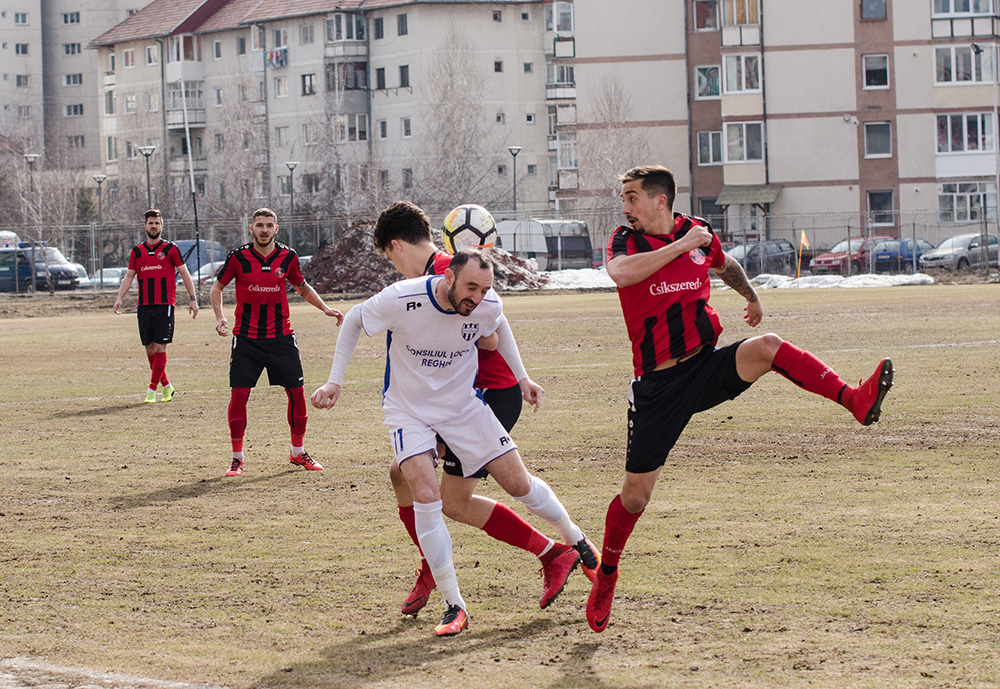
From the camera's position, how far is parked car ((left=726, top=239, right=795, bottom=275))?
49.6 m

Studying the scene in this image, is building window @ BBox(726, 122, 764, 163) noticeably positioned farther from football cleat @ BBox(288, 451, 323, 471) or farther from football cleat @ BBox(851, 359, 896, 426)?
football cleat @ BBox(851, 359, 896, 426)

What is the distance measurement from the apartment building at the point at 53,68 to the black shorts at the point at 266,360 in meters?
110

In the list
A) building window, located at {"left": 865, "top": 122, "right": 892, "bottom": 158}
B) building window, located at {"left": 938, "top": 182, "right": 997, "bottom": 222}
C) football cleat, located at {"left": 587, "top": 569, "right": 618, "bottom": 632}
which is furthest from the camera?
building window, located at {"left": 865, "top": 122, "right": 892, "bottom": 158}

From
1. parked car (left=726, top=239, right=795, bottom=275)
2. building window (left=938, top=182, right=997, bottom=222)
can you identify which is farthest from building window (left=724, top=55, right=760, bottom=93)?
parked car (left=726, top=239, right=795, bottom=275)

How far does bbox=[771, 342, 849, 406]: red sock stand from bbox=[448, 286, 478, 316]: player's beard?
4.74ft

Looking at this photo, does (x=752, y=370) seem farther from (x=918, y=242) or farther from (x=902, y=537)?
(x=918, y=242)

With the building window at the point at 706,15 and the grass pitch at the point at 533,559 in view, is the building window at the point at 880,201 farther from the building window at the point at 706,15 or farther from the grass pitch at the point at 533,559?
the grass pitch at the point at 533,559

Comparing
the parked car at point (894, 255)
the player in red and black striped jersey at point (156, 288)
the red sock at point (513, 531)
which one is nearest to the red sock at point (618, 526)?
the red sock at point (513, 531)

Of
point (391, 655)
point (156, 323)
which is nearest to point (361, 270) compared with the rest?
point (156, 323)

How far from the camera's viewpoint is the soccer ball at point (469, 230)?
8.91 m

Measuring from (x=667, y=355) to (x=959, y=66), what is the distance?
63810 millimetres

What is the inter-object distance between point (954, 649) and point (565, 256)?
52685 mm

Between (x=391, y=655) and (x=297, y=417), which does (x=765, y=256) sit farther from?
(x=391, y=655)

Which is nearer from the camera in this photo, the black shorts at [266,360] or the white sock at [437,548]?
the white sock at [437,548]
